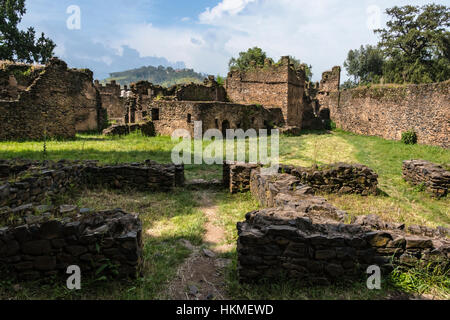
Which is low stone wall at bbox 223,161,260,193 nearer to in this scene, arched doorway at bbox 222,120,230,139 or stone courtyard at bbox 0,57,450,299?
stone courtyard at bbox 0,57,450,299

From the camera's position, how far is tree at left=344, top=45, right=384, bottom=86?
5098 centimetres

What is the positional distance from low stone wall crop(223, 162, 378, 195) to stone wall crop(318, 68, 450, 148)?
10.8m

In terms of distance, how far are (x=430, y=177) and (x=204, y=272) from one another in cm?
788

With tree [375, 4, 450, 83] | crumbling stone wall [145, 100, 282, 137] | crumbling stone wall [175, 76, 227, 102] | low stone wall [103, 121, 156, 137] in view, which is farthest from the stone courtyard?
tree [375, 4, 450, 83]

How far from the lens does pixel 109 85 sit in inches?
1588

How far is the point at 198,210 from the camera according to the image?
263 inches

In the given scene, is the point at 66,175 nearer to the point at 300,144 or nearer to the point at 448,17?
the point at 300,144

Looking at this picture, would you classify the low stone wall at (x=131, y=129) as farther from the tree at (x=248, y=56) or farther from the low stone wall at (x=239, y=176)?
the tree at (x=248, y=56)

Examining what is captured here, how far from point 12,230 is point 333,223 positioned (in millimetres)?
4400

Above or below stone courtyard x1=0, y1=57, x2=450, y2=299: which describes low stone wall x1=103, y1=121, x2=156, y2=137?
above

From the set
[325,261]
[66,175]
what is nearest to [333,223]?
[325,261]

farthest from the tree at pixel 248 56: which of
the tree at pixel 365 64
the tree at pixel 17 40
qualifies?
the tree at pixel 17 40

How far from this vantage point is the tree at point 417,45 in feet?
108
